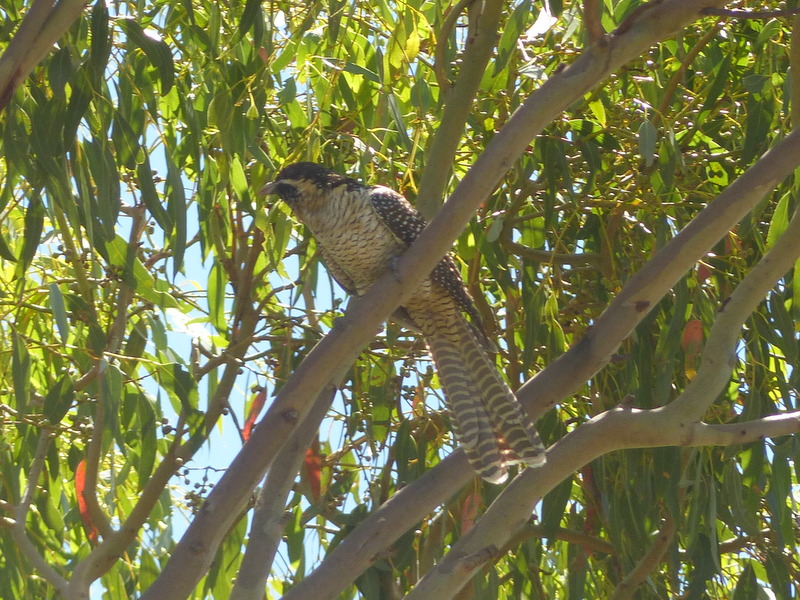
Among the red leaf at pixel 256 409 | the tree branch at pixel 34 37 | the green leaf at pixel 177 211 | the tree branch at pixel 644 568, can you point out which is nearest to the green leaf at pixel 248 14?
the green leaf at pixel 177 211

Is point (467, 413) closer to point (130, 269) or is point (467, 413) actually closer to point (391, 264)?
point (391, 264)

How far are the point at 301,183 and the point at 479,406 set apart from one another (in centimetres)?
85

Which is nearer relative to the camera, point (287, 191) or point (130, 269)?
point (130, 269)

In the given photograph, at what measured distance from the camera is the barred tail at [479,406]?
2.63m

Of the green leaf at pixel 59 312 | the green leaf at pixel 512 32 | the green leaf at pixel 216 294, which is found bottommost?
the green leaf at pixel 59 312

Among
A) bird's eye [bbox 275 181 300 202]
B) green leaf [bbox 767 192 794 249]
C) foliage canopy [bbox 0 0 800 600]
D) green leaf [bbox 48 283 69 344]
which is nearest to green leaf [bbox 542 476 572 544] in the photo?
foliage canopy [bbox 0 0 800 600]

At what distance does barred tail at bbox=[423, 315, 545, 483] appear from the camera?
263 cm

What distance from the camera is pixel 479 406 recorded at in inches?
116

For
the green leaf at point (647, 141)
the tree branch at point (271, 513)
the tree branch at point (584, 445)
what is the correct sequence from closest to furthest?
1. the tree branch at point (584, 445)
2. the tree branch at point (271, 513)
3. the green leaf at point (647, 141)

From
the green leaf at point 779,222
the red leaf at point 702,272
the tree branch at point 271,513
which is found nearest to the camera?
the tree branch at point 271,513

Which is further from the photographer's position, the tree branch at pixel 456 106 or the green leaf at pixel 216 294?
the green leaf at pixel 216 294

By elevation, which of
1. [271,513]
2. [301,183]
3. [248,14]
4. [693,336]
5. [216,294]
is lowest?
[271,513]

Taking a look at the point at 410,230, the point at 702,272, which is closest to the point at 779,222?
the point at 702,272

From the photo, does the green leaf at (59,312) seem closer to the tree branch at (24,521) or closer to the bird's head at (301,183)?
the tree branch at (24,521)
